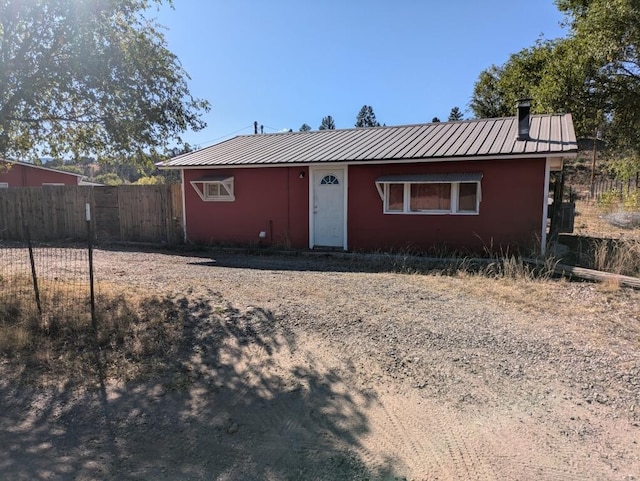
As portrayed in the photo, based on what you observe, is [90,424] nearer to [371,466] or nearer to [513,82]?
[371,466]

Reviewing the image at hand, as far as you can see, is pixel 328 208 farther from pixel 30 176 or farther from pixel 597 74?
pixel 30 176

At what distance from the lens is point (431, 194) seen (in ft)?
33.1

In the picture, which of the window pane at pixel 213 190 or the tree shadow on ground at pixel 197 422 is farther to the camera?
the window pane at pixel 213 190

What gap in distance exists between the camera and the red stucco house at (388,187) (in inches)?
370

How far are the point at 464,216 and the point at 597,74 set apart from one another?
7208mm

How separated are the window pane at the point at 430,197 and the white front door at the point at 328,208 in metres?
1.82

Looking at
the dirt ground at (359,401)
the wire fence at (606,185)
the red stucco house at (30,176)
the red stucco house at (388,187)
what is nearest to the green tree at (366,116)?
the wire fence at (606,185)

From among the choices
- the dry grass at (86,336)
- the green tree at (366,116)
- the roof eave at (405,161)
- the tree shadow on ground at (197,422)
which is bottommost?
the tree shadow on ground at (197,422)

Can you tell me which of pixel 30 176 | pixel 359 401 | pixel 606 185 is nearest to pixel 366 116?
pixel 606 185

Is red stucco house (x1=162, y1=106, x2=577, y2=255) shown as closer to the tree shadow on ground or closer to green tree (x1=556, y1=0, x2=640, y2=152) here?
green tree (x1=556, y1=0, x2=640, y2=152)

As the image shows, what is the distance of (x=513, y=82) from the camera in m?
17.6

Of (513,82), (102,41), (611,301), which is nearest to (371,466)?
(611,301)

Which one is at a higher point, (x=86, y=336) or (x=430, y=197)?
(x=430, y=197)

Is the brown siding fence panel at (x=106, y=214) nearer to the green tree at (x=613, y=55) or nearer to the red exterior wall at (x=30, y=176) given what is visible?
the red exterior wall at (x=30, y=176)
